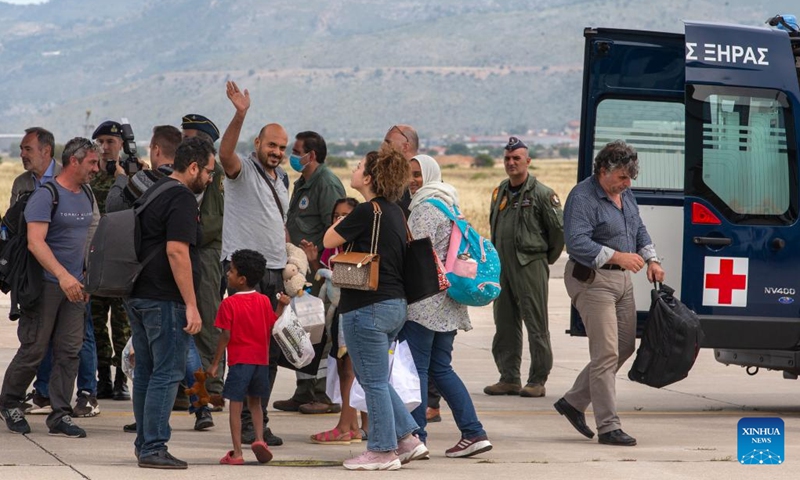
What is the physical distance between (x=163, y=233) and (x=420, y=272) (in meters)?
1.42

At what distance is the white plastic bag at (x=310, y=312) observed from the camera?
867 centimetres

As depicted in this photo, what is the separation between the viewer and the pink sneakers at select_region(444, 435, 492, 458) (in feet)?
27.0

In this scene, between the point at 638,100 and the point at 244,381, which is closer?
the point at 244,381

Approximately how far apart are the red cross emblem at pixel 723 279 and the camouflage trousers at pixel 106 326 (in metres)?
4.22

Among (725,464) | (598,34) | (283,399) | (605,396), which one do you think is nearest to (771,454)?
(725,464)

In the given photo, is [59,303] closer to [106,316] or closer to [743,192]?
[106,316]

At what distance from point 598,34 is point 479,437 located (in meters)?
3.28

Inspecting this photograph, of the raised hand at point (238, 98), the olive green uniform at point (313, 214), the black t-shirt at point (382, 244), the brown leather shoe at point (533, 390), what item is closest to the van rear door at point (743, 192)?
the brown leather shoe at point (533, 390)

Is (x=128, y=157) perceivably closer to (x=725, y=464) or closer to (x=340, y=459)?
(x=340, y=459)

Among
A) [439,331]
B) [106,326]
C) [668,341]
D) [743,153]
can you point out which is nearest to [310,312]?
[439,331]

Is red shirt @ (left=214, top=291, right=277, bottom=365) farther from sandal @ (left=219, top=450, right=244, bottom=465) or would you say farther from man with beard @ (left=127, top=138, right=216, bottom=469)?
sandal @ (left=219, top=450, right=244, bottom=465)

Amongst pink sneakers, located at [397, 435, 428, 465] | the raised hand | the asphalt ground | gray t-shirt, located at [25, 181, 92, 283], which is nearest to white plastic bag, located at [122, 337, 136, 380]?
the asphalt ground

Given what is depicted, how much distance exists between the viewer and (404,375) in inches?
321

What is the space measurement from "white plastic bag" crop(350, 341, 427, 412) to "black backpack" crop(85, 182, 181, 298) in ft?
5.06
